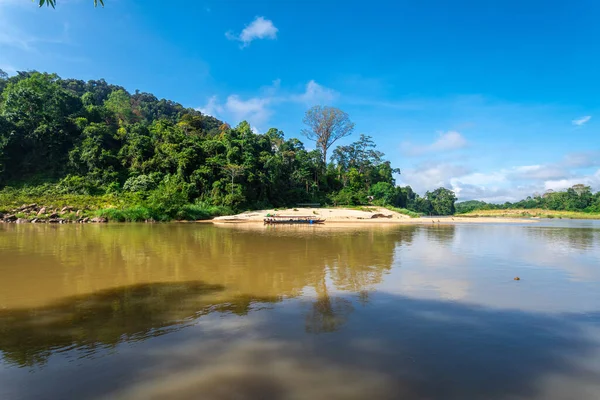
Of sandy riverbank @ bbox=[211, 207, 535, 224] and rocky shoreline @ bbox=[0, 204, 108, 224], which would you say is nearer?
rocky shoreline @ bbox=[0, 204, 108, 224]

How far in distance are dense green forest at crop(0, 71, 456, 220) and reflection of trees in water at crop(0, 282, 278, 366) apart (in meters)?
27.7

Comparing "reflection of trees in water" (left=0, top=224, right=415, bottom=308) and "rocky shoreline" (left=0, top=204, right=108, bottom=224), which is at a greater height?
"rocky shoreline" (left=0, top=204, right=108, bottom=224)

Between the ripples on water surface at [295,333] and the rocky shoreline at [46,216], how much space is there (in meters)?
23.8

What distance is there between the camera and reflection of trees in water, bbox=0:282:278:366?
3967 mm

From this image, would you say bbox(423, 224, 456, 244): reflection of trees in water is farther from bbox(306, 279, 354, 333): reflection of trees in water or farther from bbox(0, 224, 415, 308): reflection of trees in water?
bbox(306, 279, 354, 333): reflection of trees in water

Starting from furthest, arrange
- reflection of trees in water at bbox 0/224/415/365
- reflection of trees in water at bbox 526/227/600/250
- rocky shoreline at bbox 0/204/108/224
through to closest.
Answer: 1. rocky shoreline at bbox 0/204/108/224
2. reflection of trees in water at bbox 526/227/600/250
3. reflection of trees in water at bbox 0/224/415/365

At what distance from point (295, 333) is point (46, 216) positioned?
34.3 meters

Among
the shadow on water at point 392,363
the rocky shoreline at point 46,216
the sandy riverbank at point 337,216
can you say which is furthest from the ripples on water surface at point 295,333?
the sandy riverbank at point 337,216

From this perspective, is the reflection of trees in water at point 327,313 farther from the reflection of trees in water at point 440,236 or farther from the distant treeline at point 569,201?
the distant treeline at point 569,201

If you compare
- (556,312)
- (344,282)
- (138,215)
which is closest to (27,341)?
(344,282)

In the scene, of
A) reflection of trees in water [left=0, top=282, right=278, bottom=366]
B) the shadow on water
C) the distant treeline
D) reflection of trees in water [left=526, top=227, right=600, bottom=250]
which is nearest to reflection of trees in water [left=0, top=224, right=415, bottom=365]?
reflection of trees in water [left=0, top=282, right=278, bottom=366]

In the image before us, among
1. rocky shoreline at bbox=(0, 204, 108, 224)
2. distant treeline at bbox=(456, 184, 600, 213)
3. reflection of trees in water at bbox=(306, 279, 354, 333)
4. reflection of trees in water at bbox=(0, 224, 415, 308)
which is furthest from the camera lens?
distant treeline at bbox=(456, 184, 600, 213)

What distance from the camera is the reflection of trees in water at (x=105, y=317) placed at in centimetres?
397

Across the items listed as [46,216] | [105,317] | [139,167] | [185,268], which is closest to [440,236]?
[185,268]
